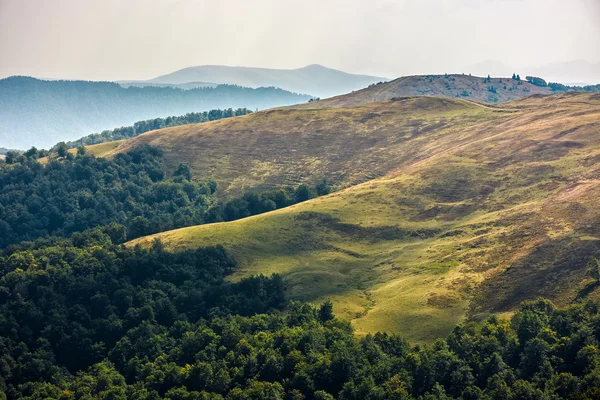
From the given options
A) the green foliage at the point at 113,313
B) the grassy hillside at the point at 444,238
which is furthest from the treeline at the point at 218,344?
the grassy hillside at the point at 444,238

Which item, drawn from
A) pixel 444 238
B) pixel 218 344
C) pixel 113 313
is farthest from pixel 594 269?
pixel 113 313

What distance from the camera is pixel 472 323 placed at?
11119 cm

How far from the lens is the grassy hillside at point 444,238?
123 meters

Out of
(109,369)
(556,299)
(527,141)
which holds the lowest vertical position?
(109,369)

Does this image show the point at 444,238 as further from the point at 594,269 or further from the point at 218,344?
the point at 218,344

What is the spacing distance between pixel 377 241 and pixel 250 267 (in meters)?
31.8

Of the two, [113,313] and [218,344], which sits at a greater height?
[113,313]

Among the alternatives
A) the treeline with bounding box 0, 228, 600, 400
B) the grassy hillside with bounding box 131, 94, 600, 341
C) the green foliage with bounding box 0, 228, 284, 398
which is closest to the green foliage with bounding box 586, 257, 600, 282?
the grassy hillside with bounding box 131, 94, 600, 341

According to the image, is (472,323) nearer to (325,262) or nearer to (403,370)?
(403,370)

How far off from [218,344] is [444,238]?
204 ft

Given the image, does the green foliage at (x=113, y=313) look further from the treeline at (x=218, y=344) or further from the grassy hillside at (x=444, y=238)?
the grassy hillside at (x=444, y=238)

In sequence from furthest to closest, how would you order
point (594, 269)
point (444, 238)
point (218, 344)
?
1. point (444, 238)
2. point (218, 344)
3. point (594, 269)

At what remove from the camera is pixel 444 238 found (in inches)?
6127

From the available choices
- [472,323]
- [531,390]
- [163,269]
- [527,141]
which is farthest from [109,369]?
[527,141]
